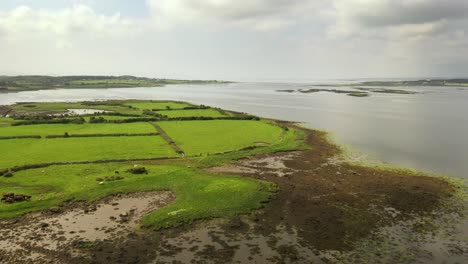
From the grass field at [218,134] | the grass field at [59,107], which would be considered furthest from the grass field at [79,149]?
the grass field at [59,107]

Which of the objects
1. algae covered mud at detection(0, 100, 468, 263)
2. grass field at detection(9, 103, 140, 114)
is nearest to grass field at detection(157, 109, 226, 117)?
grass field at detection(9, 103, 140, 114)

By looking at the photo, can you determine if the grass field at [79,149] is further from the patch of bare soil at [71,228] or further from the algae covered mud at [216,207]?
the patch of bare soil at [71,228]

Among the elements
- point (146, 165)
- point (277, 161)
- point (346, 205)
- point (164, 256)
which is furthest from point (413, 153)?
point (164, 256)

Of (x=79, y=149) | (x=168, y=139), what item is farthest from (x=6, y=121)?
(x=168, y=139)

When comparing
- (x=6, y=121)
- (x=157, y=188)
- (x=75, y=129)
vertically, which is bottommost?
(x=157, y=188)

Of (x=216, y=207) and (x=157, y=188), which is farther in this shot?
(x=157, y=188)

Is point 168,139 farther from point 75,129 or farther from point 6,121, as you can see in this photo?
point 6,121

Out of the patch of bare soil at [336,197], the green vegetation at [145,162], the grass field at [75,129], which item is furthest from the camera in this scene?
the grass field at [75,129]
